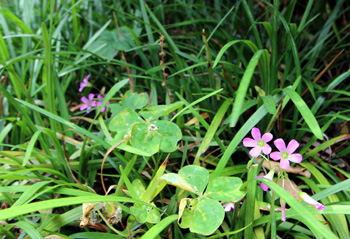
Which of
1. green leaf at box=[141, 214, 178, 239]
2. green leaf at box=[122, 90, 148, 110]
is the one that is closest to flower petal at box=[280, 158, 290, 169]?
green leaf at box=[141, 214, 178, 239]

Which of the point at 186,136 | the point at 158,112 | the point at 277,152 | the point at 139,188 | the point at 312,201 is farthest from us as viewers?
the point at 186,136

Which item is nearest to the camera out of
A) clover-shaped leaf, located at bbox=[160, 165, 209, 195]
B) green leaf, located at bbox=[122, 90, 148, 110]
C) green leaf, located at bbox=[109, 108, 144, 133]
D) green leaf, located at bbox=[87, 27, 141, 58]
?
clover-shaped leaf, located at bbox=[160, 165, 209, 195]

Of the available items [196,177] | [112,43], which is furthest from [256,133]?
[112,43]

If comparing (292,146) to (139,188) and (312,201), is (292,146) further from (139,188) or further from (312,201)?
(139,188)

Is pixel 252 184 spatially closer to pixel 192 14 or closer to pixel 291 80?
pixel 291 80

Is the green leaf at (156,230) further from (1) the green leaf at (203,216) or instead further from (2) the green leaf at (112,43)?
(2) the green leaf at (112,43)

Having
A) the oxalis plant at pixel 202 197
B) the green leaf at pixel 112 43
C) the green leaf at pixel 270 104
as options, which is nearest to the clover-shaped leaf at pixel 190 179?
the oxalis plant at pixel 202 197

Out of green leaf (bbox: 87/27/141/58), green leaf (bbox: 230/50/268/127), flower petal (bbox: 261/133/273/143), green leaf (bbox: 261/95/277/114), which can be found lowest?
flower petal (bbox: 261/133/273/143)

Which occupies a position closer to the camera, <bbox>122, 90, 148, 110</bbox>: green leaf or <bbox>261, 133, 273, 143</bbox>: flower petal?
<bbox>261, 133, 273, 143</bbox>: flower petal

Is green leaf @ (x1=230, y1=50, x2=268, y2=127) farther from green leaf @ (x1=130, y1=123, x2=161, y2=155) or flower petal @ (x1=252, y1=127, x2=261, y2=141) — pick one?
green leaf @ (x1=130, y1=123, x2=161, y2=155)
